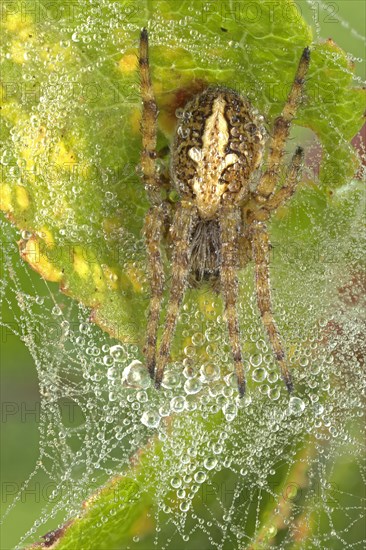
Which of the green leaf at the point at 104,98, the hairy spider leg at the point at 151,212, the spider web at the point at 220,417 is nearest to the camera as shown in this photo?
the green leaf at the point at 104,98

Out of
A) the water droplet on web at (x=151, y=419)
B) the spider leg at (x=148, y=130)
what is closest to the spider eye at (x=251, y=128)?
the spider leg at (x=148, y=130)

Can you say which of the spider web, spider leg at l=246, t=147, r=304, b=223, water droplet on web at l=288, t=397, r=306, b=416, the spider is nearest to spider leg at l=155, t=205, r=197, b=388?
the spider

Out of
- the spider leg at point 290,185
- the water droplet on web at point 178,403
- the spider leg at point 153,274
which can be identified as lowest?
the water droplet on web at point 178,403

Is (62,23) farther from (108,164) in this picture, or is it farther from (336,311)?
(336,311)

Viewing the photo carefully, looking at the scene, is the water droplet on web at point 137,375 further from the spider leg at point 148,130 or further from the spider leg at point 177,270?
the spider leg at point 148,130

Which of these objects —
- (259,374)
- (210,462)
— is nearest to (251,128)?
(259,374)

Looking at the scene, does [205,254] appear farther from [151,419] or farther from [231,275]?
[151,419]
